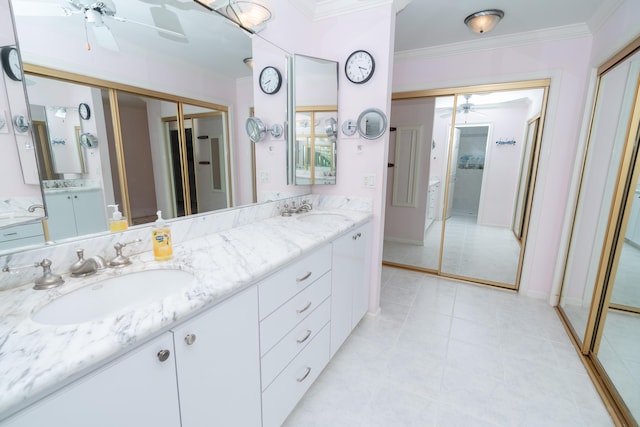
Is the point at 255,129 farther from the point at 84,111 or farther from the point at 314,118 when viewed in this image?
the point at 84,111

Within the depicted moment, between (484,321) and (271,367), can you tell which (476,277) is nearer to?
(484,321)

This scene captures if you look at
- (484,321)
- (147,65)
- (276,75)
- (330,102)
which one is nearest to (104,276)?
(147,65)

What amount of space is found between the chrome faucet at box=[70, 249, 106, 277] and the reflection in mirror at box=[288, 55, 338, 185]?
4.49 ft

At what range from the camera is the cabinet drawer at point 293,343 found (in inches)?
43.6

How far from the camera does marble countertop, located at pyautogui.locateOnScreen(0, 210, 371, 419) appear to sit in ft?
1.63

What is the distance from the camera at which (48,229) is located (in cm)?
92

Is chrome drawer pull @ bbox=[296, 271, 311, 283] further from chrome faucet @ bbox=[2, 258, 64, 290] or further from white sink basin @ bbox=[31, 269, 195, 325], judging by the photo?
chrome faucet @ bbox=[2, 258, 64, 290]

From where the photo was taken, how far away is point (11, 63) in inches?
31.2

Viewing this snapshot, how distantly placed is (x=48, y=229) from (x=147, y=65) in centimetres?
75

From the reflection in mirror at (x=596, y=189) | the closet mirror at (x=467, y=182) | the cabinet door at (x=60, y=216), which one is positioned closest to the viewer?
the cabinet door at (x=60, y=216)

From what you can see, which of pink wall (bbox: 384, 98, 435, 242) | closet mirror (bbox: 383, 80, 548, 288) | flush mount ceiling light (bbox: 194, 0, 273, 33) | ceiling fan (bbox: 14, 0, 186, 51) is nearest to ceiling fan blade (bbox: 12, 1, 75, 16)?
ceiling fan (bbox: 14, 0, 186, 51)

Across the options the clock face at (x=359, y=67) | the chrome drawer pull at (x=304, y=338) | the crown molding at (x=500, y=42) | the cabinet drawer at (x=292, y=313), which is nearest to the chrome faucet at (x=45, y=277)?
the cabinet drawer at (x=292, y=313)

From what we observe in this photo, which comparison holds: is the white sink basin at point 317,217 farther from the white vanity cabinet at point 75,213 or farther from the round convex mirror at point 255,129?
the white vanity cabinet at point 75,213

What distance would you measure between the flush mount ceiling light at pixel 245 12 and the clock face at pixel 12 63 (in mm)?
925
